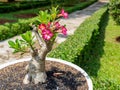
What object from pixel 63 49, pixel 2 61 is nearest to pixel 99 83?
pixel 63 49

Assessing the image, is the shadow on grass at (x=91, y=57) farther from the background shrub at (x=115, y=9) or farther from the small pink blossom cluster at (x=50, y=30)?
the small pink blossom cluster at (x=50, y=30)

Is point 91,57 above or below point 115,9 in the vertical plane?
→ below

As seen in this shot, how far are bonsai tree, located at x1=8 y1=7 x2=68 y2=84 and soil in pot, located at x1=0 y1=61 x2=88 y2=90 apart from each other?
0.51 ft

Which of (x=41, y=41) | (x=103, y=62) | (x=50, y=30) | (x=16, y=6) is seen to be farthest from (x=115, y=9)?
(x=16, y=6)

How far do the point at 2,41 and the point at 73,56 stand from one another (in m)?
6.08

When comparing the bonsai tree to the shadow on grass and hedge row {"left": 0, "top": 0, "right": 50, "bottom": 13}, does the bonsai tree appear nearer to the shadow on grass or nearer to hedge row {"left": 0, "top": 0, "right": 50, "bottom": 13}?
the shadow on grass

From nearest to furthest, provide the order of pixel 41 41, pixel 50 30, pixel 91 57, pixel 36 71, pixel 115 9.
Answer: pixel 50 30, pixel 41 41, pixel 36 71, pixel 91 57, pixel 115 9

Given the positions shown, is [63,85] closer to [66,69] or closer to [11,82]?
[66,69]

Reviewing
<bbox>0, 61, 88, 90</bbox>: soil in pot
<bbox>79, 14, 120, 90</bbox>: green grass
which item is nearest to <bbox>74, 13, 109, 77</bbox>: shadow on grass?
<bbox>79, 14, 120, 90</bbox>: green grass

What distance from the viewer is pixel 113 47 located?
41.1ft

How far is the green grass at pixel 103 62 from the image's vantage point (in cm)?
627

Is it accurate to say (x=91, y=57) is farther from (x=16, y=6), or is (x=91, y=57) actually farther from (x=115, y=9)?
(x=16, y=6)

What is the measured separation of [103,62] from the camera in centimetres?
1041

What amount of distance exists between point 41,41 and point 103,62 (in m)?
5.41
